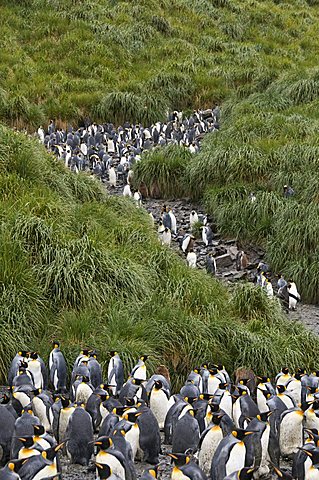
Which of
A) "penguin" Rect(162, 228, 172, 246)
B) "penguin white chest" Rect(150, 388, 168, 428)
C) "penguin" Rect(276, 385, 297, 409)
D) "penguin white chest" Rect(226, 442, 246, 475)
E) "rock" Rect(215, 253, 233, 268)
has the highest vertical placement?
"penguin white chest" Rect(226, 442, 246, 475)

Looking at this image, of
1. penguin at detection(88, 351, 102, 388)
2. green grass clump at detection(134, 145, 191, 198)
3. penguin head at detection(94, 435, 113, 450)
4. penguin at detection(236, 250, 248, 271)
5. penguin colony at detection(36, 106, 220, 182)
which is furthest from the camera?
penguin colony at detection(36, 106, 220, 182)

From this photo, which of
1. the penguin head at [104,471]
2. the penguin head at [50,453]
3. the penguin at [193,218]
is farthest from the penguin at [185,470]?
the penguin at [193,218]

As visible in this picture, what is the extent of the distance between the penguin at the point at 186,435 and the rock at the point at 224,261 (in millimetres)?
5446

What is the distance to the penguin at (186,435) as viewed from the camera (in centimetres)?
525

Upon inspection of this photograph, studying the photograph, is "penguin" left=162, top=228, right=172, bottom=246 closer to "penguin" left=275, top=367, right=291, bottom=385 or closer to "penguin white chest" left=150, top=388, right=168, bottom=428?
"penguin" left=275, top=367, right=291, bottom=385

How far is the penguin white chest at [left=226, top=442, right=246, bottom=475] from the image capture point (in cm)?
489

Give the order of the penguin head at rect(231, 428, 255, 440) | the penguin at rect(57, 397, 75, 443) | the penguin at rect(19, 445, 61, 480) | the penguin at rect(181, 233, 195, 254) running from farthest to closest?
the penguin at rect(181, 233, 195, 254) < the penguin at rect(57, 397, 75, 443) < the penguin head at rect(231, 428, 255, 440) < the penguin at rect(19, 445, 61, 480)

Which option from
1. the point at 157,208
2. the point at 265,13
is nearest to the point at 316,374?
the point at 157,208

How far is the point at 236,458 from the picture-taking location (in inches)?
194

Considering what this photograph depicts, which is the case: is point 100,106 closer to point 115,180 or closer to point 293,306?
point 115,180

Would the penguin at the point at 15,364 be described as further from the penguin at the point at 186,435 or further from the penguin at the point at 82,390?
the penguin at the point at 186,435

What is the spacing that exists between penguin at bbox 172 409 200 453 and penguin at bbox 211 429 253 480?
29cm

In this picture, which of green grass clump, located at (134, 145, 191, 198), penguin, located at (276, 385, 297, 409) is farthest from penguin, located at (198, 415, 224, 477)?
green grass clump, located at (134, 145, 191, 198)

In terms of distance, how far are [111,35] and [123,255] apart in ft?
46.8
